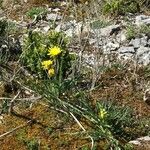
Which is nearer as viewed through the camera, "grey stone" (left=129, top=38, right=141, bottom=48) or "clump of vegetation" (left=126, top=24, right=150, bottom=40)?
"grey stone" (left=129, top=38, right=141, bottom=48)

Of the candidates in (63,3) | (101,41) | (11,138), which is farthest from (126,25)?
(11,138)

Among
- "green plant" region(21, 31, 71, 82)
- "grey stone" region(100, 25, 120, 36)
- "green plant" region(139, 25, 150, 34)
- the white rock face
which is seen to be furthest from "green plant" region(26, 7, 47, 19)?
"green plant" region(21, 31, 71, 82)

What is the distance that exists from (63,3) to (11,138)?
585cm

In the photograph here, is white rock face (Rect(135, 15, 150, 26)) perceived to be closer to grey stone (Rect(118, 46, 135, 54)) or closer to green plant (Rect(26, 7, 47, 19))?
grey stone (Rect(118, 46, 135, 54))

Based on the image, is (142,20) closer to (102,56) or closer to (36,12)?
(102,56)

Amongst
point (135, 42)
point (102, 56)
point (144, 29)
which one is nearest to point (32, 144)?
point (102, 56)

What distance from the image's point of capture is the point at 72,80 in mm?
7301

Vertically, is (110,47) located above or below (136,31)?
below

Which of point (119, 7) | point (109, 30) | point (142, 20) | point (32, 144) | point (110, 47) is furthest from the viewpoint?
point (119, 7)

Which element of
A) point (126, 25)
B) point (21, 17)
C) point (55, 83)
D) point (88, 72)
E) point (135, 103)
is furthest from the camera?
point (21, 17)

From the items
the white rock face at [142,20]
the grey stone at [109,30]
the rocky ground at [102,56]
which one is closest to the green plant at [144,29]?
the rocky ground at [102,56]

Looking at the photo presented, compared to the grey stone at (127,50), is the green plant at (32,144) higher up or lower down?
lower down

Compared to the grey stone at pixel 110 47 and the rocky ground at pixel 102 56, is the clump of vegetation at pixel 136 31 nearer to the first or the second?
the rocky ground at pixel 102 56

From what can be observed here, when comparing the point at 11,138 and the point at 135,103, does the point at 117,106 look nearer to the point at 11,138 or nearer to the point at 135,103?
the point at 135,103
